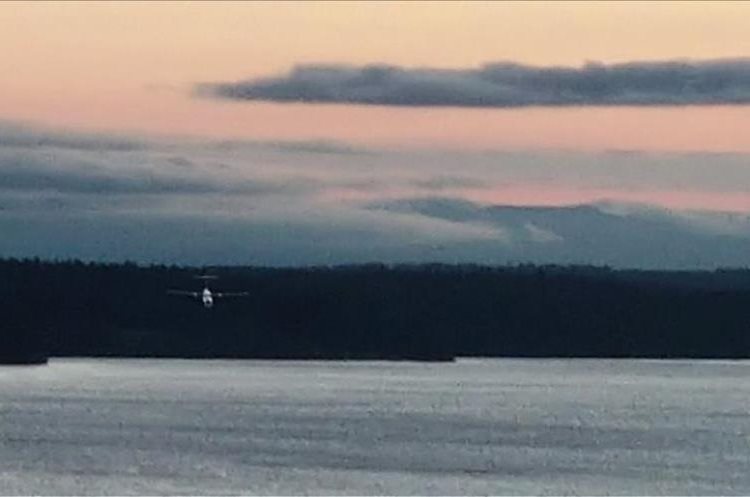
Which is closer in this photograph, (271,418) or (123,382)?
(271,418)

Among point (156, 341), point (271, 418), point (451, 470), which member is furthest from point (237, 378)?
point (451, 470)

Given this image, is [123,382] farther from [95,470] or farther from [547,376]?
[95,470]

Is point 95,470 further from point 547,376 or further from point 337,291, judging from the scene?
point 547,376

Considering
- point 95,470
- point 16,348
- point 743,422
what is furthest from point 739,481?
point 16,348

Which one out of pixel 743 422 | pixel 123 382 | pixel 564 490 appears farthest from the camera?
pixel 123 382

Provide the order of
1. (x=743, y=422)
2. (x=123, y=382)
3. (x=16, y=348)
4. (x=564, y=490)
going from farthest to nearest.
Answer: (x=123, y=382) → (x=16, y=348) → (x=743, y=422) → (x=564, y=490)

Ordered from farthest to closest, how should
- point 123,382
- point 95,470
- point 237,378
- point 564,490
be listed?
point 237,378
point 123,382
point 95,470
point 564,490
